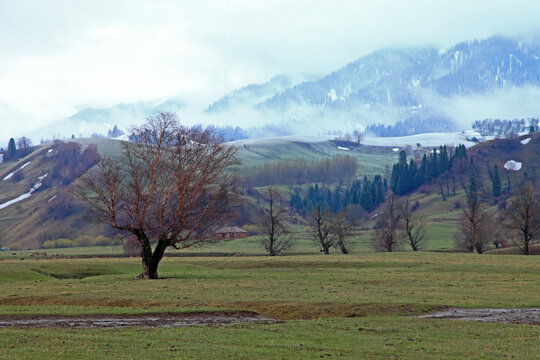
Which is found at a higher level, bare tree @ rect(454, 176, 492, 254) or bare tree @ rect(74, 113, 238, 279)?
bare tree @ rect(74, 113, 238, 279)

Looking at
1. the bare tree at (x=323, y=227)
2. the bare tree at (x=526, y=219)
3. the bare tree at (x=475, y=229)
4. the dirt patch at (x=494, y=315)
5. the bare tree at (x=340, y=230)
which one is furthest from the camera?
the bare tree at (x=340, y=230)

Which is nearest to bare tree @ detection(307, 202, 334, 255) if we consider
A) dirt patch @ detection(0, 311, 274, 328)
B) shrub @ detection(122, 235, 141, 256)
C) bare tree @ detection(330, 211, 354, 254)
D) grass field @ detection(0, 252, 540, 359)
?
bare tree @ detection(330, 211, 354, 254)

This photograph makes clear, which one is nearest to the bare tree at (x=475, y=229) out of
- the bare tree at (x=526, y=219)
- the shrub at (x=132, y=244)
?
the bare tree at (x=526, y=219)

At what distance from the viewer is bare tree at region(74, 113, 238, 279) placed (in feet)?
198

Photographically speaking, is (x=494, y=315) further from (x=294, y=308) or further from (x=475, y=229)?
(x=475, y=229)

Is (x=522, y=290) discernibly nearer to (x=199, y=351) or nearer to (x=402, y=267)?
(x=402, y=267)

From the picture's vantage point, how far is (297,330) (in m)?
30.0

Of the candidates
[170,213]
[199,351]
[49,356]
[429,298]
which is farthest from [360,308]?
[170,213]

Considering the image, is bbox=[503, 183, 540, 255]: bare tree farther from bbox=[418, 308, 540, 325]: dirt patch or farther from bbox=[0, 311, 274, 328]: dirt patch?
bbox=[0, 311, 274, 328]: dirt patch

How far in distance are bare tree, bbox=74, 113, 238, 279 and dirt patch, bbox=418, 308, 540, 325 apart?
30293 millimetres

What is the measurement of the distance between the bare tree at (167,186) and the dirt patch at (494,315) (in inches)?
1193

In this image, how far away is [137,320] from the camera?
34.5m

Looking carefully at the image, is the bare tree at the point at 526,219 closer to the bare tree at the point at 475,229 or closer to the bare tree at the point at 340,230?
the bare tree at the point at 475,229

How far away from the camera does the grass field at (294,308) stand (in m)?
24.6
